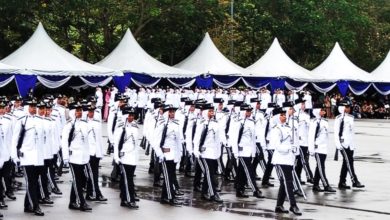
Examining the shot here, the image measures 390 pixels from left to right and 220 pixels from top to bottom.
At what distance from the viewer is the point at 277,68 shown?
48.8 meters

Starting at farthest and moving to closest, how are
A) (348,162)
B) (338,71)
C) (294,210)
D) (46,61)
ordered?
(338,71)
(46,61)
(348,162)
(294,210)

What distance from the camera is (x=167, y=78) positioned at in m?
45.0

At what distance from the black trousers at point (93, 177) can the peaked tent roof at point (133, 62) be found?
26.7 meters

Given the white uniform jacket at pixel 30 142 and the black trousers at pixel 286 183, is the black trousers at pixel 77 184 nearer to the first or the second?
the white uniform jacket at pixel 30 142

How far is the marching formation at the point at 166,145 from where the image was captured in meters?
15.1

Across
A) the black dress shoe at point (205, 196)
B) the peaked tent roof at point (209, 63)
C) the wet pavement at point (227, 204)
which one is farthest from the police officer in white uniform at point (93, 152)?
the peaked tent roof at point (209, 63)

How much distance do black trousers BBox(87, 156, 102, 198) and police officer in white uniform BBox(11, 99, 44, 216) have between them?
165cm

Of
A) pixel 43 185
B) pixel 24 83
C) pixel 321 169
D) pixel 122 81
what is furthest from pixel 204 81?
pixel 43 185

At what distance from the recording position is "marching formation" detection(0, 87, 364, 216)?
1512 cm

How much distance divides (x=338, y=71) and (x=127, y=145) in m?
36.2

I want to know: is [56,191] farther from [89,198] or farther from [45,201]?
[45,201]

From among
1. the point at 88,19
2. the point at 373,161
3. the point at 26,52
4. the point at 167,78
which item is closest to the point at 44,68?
the point at 26,52

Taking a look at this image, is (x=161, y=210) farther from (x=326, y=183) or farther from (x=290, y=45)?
(x=290, y=45)

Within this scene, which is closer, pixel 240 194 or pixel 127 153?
pixel 127 153
